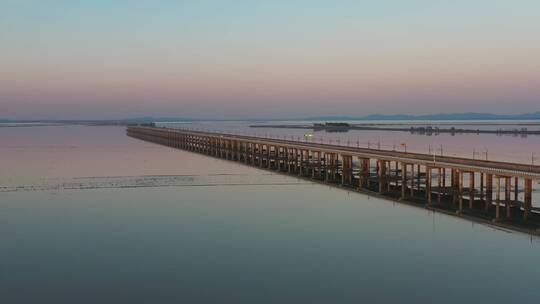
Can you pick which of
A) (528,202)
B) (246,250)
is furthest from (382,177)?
(246,250)

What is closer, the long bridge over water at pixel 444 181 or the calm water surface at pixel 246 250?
the calm water surface at pixel 246 250

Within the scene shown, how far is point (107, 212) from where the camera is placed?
2803cm

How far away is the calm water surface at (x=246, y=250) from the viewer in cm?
1673

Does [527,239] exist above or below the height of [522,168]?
below

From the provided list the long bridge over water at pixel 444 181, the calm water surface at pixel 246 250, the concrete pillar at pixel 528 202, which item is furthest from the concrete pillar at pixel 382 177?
the concrete pillar at pixel 528 202

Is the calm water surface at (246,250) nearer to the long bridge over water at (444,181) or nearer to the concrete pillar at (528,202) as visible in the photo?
the long bridge over water at (444,181)

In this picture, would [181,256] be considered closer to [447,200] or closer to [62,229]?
[62,229]

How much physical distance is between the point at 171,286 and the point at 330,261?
17.8ft

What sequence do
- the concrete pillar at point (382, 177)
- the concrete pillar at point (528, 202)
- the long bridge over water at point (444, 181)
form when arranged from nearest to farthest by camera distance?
the concrete pillar at point (528, 202)
the long bridge over water at point (444, 181)
the concrete pillar at point (382, 177)

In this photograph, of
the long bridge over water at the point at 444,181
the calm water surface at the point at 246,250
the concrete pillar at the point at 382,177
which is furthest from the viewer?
the concrete pillar at the point at 382,177

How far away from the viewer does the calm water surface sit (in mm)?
16734

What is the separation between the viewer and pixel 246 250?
69.5ft

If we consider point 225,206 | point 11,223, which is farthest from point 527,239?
point 11,223

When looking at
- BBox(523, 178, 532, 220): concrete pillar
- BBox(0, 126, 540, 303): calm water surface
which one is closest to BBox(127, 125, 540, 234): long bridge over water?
BBox(523, 178, 532, 220): concrete pillar
